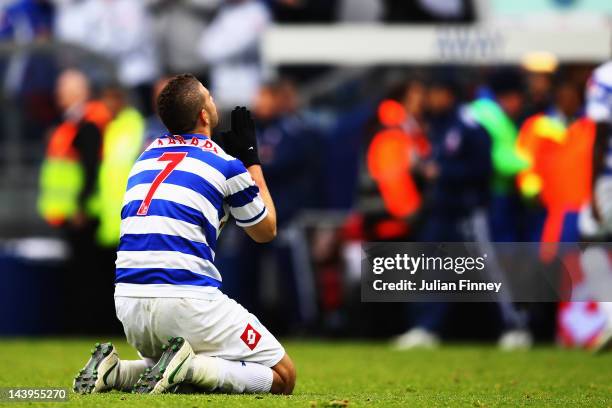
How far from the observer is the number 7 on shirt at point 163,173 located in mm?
7070

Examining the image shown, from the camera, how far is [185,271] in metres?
7.00

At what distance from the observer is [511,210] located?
13.5 m

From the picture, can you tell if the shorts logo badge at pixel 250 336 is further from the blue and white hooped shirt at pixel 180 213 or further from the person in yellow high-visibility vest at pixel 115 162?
the person in yellow high-visibility vest at pixel 115 162

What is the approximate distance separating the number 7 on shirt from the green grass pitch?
37.3 inches

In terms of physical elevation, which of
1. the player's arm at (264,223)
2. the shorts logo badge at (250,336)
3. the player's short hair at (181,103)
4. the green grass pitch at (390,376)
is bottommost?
the green grass pitch at (390,376)

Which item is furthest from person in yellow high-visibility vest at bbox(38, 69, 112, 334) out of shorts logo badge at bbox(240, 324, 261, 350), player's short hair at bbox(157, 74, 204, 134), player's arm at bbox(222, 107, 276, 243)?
shorts logo badge at bbox(240, 324, 261, 350)

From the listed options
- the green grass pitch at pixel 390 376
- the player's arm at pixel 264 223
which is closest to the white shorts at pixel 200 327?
the green grass pitch at pixel 390 376

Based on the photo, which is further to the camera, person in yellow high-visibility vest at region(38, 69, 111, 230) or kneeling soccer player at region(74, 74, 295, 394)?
person in yellow high-visibility vest at region(38, 69, 111, 230)

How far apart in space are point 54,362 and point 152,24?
7456 millimetres

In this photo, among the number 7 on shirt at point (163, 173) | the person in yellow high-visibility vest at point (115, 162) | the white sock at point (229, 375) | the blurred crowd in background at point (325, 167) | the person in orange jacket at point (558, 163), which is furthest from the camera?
the person in yellow high-visibility vest at point (115, 162)

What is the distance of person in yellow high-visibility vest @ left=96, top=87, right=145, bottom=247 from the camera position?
1414cm

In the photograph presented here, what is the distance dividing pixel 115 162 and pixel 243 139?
22.9 ft

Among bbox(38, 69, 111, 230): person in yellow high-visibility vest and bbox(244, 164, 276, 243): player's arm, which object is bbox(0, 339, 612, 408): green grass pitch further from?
bbox(38, 69, 111, 230): person in yellow high-visibility vest

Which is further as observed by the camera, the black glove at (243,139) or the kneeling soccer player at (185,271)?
the black glove at (243,139)
